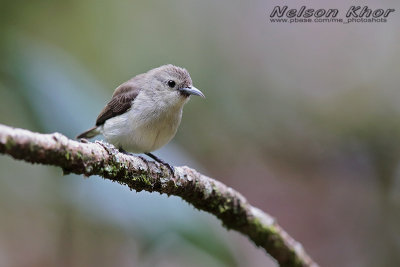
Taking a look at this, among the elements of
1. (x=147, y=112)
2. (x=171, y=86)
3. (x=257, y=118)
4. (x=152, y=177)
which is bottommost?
(x=152, y=177)

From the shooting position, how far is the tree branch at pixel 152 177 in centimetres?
171

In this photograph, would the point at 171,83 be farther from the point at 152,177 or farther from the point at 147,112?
the point at 152,177

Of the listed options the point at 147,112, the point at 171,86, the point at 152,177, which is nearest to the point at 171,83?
the point at 171,86

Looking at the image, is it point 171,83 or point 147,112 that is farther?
point 171,83

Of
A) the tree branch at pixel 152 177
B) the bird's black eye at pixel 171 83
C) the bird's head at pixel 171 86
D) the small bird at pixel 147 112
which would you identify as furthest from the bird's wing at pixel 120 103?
the tree branch at pixel 152 177

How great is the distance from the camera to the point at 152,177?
2.73 m

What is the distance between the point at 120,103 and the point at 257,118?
12.4 feet

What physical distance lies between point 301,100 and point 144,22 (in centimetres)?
291

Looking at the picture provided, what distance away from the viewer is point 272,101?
7.65 meters

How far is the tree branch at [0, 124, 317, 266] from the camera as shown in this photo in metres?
1.71

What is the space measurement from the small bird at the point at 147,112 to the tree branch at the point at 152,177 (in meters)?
0.70

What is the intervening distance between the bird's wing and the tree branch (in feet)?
4.21

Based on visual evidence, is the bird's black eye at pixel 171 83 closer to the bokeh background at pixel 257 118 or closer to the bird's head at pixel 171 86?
the bird's head at pixel 171 86

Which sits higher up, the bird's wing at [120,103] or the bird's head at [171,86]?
the bird's head at [171,86]
